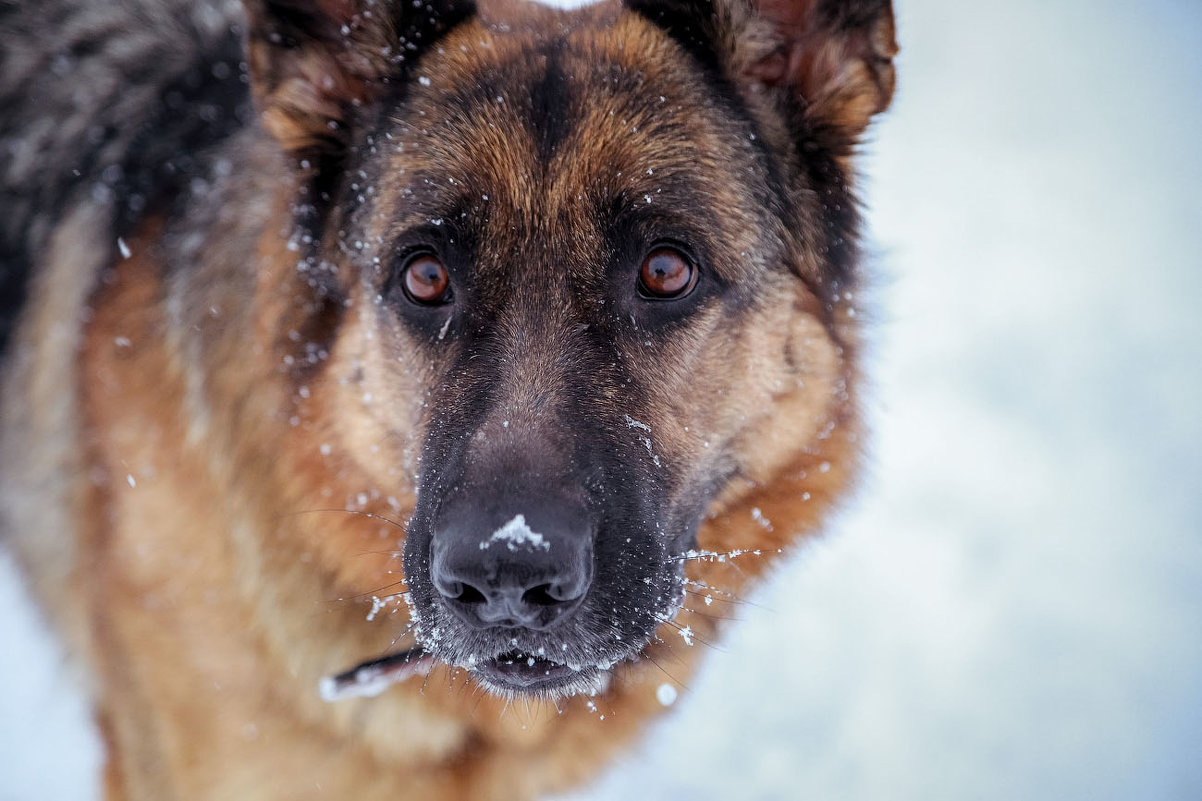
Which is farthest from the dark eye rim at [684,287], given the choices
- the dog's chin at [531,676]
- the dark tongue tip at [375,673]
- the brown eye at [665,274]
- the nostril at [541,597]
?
the dark tongue tip at [375,673]

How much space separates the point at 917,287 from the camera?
5.01 meters

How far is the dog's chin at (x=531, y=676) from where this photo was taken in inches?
76.7

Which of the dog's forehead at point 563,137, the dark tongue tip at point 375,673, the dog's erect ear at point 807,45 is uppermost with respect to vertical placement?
the dog's erect ear at point 807,45

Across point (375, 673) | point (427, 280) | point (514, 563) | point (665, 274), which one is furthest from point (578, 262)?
point (375, 673)

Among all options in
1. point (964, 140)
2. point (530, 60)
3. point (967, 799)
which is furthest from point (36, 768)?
point (964, 140)

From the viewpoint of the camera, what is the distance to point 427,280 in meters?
2.34

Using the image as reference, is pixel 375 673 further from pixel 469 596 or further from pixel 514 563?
pixel 514 563

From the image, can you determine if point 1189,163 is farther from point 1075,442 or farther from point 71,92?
point 71,92

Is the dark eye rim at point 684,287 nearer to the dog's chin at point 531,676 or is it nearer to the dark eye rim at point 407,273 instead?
the dark eye rim at point 407,273

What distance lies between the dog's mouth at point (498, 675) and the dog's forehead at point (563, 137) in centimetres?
105

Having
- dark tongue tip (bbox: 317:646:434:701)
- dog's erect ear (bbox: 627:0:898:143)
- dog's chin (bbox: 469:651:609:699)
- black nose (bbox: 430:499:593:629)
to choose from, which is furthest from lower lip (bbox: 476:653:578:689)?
dog's erect ear (bbox: 627:0:898:143)

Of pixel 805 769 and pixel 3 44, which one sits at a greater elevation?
pixel 3 44

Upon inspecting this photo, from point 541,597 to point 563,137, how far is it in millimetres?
1200

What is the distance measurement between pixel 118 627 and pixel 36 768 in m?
1.43
